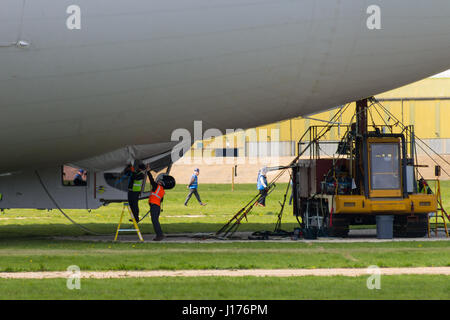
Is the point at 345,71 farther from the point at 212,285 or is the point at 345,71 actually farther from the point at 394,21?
the point at 212,285

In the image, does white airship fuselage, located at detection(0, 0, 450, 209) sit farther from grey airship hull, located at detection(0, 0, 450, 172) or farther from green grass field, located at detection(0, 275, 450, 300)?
green grass field, located at detection(0, 275, 450, 300)

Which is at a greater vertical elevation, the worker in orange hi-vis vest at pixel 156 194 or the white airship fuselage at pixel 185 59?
the white airship fuselage at pixel 185 59

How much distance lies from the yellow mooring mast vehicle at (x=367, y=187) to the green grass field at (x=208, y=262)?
155 cm

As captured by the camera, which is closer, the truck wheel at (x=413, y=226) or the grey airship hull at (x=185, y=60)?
the grey airship hull at (x=185, y=60)

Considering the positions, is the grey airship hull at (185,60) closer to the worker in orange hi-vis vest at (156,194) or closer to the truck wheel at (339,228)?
the worker in orange hi-vis vest at (156,194)

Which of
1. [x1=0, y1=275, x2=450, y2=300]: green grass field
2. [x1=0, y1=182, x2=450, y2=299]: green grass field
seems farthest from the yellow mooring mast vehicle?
[x1=0, y1=275, x2=450, y2=300]: green grass field

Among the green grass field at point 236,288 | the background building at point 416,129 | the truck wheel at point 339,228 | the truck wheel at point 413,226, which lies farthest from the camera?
the background building at point 416,129

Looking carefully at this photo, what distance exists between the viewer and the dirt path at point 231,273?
49.1ft

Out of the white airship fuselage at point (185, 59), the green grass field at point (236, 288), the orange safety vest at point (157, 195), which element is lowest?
the green grass field at point (236, 288)

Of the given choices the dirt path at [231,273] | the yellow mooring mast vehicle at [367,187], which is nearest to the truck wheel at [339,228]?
the yellow mooring mast vehicle at [367,187]

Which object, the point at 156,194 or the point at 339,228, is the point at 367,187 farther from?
the point at 156,194

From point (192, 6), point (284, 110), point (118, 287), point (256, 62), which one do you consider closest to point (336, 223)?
point (284, 110)

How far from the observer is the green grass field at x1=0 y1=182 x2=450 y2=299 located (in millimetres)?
12836

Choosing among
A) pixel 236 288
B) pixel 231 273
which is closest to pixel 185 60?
pixel 231 273
